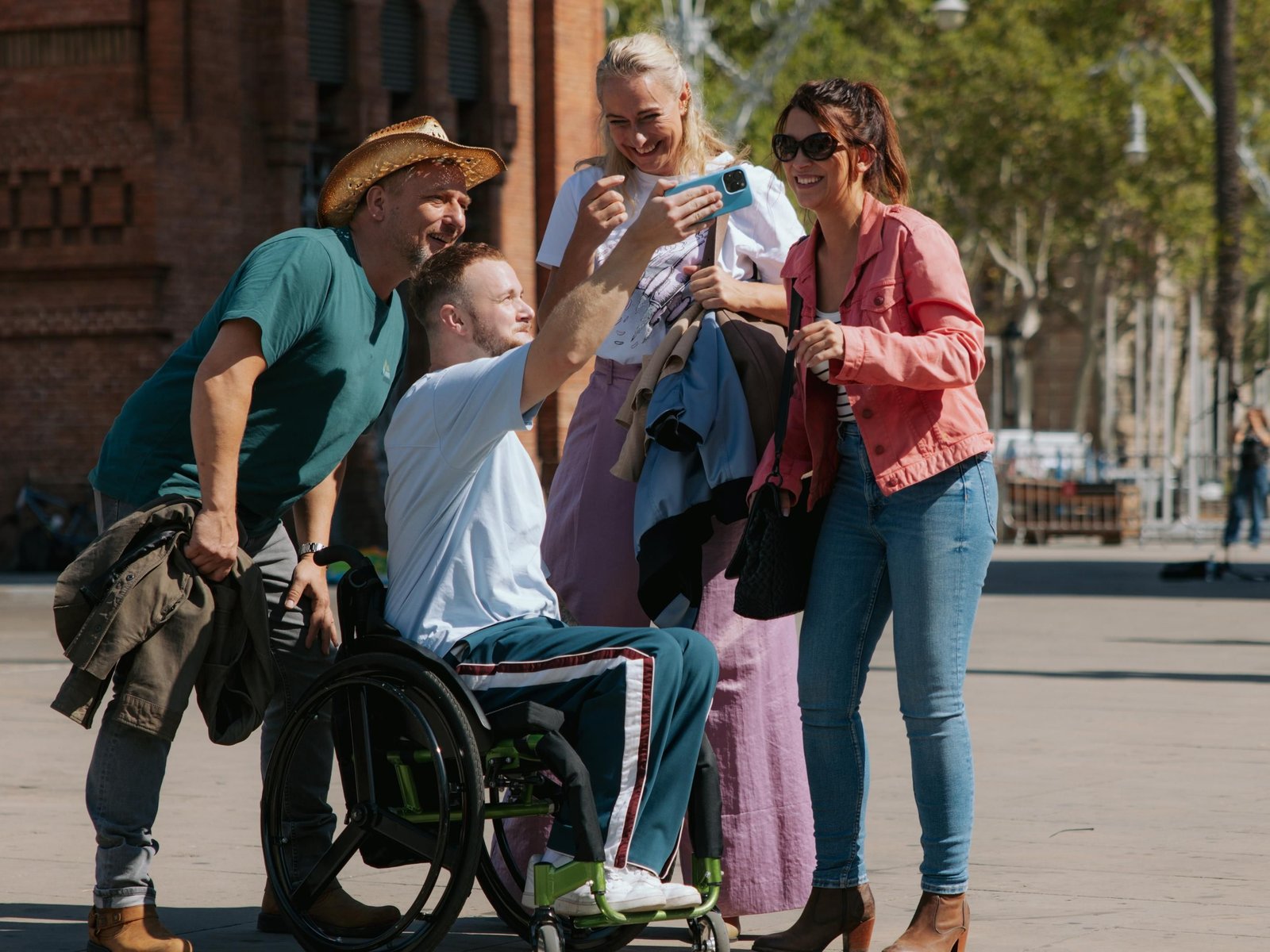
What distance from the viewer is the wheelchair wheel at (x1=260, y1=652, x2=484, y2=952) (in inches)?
175

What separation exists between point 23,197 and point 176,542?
17768 mm

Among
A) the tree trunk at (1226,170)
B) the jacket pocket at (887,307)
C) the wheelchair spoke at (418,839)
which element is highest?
the tree trunk at (1226,170)

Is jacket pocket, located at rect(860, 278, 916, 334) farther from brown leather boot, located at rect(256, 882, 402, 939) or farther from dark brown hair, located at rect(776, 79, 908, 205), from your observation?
brown leather boot, located at rect(256, 882, 402, 939)

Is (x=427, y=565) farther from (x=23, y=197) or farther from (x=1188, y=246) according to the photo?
(x=1188, y=246)

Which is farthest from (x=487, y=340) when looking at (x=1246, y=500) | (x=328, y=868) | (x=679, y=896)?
(x=1246, y=500)

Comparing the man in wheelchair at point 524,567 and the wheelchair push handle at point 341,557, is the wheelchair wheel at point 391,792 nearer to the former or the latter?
the man in wheelchair at point 524,567

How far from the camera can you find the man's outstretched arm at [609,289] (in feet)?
14.9

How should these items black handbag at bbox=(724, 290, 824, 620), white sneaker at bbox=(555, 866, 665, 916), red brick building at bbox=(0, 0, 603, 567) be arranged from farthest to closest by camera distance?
1. red brick building at bbox=(0, 0, 603, 567)
2. black handbag at bbox=(724, 290, 824, 620)
3. white sneaker at bbox=(555, 866, 665, 916)

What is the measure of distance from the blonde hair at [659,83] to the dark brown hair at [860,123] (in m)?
0.30

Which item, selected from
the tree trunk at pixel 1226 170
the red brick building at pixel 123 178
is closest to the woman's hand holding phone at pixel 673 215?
the red brick building at pixel 123 178

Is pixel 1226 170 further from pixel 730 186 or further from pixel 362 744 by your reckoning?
pixel 362 744

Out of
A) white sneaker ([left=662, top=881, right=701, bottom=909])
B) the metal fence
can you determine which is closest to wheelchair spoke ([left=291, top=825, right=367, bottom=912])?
white sneaker ([left=662, top=881, right=701, bottom=909])

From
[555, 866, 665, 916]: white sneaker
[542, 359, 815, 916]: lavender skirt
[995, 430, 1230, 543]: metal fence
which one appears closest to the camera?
[555, 866, 665, 916]: white sneaker

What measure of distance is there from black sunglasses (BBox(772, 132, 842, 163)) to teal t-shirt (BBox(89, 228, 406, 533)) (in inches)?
44.3
